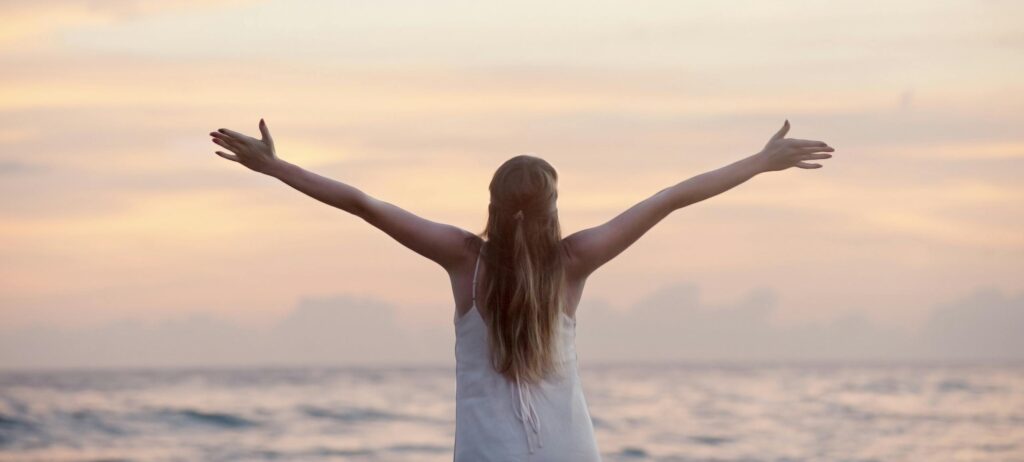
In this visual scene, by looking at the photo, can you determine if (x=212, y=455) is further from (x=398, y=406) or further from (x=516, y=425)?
(x=516, y=425)

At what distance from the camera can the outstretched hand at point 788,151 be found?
12.0 feet

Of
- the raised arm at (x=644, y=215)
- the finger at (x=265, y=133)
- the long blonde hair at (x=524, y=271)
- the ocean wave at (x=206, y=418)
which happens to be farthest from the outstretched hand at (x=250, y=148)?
the ocean wave at (x=206, y=418)

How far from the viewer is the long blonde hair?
3299 mm

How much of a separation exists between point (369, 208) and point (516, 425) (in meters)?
0.66

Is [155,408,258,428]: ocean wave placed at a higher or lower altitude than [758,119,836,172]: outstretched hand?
higher

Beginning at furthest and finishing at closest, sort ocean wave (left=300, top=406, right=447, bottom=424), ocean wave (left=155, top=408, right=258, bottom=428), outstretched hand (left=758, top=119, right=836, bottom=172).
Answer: ocean wave (left=300, top=406, right=447, bottom=424) < ocean wave (left=155, top=408, right=258, bottom=428) < outstretched hand (left=758, top=119, right=836, bottom=172)

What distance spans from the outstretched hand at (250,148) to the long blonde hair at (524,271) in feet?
2.01

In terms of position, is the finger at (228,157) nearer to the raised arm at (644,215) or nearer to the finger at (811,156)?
the raised arm at (644,215)

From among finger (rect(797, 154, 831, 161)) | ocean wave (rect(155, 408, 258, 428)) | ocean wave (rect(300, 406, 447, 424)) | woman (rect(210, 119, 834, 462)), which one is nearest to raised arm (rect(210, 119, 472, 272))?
woman (rect(210, 119, 834, 462))

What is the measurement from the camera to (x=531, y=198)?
3.34 metres

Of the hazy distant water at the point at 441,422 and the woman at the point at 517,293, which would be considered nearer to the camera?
the woman at the point at 517,293

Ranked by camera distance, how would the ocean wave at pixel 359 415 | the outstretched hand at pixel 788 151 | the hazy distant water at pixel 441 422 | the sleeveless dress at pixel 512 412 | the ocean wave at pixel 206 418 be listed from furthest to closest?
1. the ocean wave at pixel 359 415
2. the ocean wave at pixel 206 418
3. the hazy distant water at pixel 441 422
4. the outstretched hand at pixel 788 151
5. the sleeveless dress at pixel 512 412

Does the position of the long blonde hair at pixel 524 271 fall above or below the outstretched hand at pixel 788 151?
below

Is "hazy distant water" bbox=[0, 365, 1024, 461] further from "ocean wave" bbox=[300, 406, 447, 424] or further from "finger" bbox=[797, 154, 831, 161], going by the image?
"finger" bbox=[797, 154, 831, 161]
